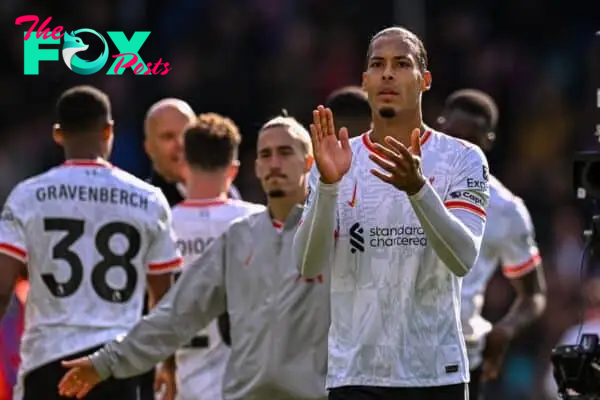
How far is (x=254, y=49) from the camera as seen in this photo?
18.3 meters

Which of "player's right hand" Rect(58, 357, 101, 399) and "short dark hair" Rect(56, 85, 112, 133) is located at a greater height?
"short dark hair" Rect(56, 85, 112, 133)

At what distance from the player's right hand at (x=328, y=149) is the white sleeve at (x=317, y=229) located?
0.15 ft

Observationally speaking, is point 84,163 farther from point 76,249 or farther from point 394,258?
point 394,258

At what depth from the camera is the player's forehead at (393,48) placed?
21.4 ft

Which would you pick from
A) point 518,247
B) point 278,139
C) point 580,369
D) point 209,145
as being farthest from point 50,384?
point 518,247

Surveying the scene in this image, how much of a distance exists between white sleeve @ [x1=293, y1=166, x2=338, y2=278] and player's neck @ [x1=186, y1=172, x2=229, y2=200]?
10.1 ft

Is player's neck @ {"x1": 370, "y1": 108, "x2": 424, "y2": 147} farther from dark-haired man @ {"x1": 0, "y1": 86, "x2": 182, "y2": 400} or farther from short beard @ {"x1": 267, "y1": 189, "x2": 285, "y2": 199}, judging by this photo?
dark-haired man @ {"x1": 0, "y1": 86, "x2": 182, "y2": 400}

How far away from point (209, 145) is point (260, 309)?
1.77 m

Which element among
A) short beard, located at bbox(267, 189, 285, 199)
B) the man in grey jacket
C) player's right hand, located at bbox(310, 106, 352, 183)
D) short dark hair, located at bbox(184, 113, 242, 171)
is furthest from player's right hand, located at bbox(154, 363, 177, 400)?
player's right hand, located at bbox(310, 106, 352, 183)

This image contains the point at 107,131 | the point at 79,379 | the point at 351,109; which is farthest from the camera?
the point at 351,109

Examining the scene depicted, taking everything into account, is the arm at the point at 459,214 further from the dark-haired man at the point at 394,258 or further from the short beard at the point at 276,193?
the short beard at the point at 276,193

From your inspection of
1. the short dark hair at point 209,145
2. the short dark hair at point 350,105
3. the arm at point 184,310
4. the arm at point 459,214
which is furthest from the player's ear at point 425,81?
the short dark hair at point 209,145

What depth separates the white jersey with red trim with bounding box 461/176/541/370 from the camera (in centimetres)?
977

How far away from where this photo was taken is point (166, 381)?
31.3 feet
